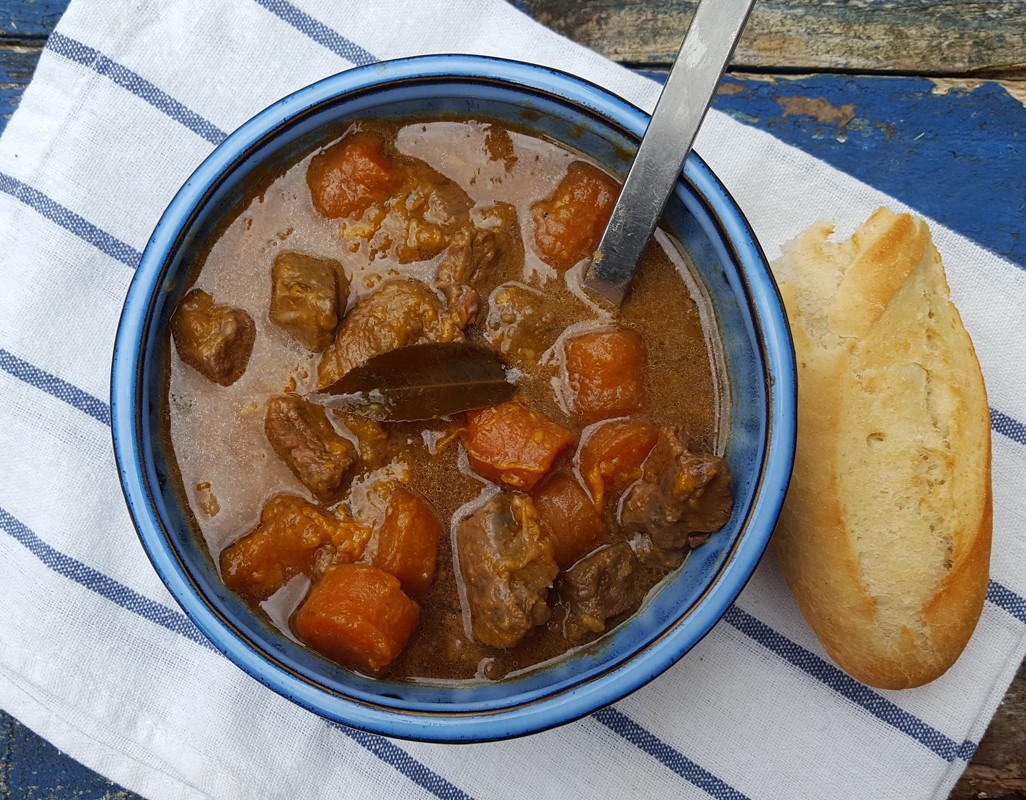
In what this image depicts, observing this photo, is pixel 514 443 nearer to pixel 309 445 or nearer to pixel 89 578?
pixel 309 445

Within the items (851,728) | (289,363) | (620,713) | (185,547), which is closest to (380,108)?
(289,363)

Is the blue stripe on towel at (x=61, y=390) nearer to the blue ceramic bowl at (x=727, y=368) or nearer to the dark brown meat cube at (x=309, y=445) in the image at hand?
the blue ceramic bowl at (x=727, y=368)

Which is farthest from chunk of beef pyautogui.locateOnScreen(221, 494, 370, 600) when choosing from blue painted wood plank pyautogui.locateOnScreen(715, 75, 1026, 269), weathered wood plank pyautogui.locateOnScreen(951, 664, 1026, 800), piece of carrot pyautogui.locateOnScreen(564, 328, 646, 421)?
weathered wood plank pyautogui.locateOnScreen(951, 664, 1026, 800)

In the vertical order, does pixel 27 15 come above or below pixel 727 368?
above

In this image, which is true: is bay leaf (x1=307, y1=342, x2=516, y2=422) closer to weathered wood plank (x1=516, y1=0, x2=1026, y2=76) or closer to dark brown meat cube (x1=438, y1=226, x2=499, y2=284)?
dark brown meat cube (x1=438, y1=226, x2=499, y2=284)

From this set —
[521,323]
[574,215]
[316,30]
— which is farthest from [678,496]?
[316,30]
